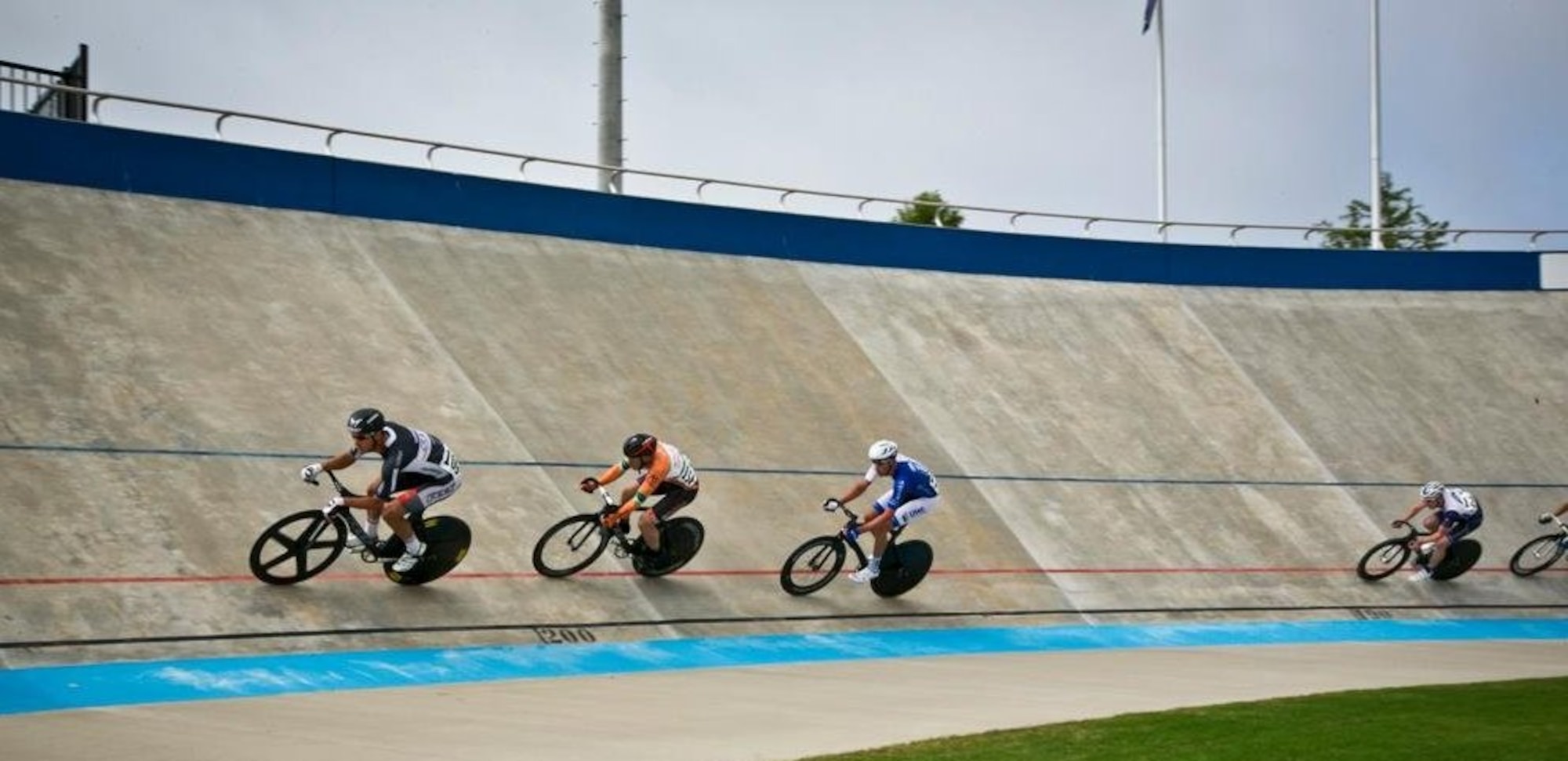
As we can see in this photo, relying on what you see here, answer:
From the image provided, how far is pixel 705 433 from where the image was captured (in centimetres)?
1981

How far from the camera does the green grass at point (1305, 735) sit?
9.25 metres

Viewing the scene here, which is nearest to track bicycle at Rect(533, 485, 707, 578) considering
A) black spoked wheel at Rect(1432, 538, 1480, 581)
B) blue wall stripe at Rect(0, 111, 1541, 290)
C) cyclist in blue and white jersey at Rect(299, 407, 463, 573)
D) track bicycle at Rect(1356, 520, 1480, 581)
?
cyclist in blue and white jersey at Rect(299, 407, 463, 573)

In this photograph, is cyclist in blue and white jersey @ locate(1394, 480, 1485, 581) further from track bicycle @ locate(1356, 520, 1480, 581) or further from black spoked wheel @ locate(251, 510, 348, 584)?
black spoked wheel @ locate(251, 510, 348, 584)

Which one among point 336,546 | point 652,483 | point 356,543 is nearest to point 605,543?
point 652,483

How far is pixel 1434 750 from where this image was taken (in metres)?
9.31

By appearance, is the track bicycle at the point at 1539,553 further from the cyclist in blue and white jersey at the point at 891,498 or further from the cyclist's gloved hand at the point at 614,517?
the cyclist's gloved hand at the point at 614,517

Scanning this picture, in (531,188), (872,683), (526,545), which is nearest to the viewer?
(872,683)

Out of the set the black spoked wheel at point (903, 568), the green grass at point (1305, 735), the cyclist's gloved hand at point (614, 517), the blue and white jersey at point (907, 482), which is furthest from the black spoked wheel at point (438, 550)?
the green grass at point (1305, 735)

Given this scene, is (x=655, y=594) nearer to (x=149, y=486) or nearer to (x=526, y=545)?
(x=526, y=545)

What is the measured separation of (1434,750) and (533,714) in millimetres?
5032

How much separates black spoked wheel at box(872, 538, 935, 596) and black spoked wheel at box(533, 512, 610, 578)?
291 cm

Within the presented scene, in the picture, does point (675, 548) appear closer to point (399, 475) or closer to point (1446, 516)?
point (399, 475)

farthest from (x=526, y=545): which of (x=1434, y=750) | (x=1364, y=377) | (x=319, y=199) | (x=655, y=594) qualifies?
(x=1364, y=377)

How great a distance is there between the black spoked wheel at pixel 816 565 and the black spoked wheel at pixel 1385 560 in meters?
7.21
